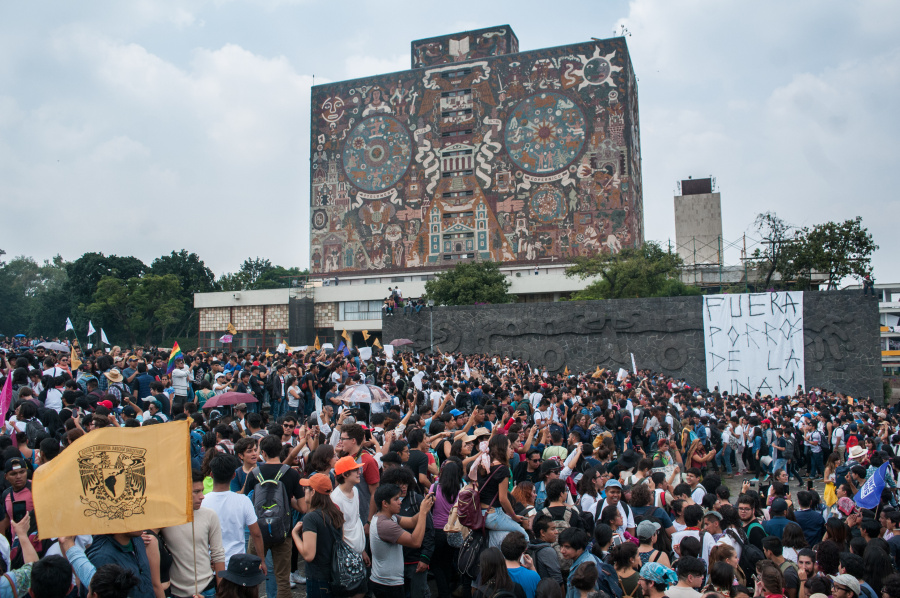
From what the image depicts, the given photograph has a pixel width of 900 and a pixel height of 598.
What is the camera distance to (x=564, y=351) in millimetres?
27422

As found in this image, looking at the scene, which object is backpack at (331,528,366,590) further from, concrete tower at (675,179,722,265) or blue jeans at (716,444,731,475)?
concrete tower at (675,179,722,265)

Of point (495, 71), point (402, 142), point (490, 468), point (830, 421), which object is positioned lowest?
point (830, 421)

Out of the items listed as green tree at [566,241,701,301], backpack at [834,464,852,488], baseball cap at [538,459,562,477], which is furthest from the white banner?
baseball cap at [538,459,562,477]

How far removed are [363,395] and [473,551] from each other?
4593 mm

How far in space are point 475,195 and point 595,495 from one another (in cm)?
4054

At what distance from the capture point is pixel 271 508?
523 centimetres

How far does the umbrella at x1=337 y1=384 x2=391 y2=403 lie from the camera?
9.20 meters

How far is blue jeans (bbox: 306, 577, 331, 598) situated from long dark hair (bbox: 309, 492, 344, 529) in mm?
421

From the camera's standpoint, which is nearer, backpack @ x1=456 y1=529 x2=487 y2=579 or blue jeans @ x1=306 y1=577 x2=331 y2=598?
blue jeans @ x1=306 y1=577 x2=331 y2=598

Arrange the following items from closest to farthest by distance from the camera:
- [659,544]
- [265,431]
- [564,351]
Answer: [659,544] < [265,431] < [564,351]

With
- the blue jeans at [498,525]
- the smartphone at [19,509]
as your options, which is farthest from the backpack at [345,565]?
the smartphone at [19,509]

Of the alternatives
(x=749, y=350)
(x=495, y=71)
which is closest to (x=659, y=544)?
(x=749, y=350)

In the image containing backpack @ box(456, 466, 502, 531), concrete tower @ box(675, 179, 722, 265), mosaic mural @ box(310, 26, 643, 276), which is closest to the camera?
backpack @ box(456, 466, 502, 531)

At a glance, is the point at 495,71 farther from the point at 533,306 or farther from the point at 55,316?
the point at 55,316
